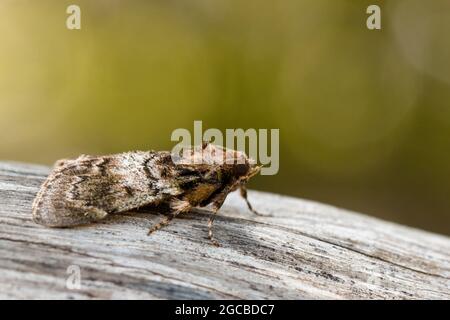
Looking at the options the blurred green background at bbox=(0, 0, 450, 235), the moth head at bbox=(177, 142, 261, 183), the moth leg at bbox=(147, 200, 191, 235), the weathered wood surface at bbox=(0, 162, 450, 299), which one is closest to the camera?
the weathered wood surface at bbox=(0, 162, 450, 299)

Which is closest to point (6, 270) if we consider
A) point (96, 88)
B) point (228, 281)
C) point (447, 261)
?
point (228, 281)

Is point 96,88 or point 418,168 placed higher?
point 96,88

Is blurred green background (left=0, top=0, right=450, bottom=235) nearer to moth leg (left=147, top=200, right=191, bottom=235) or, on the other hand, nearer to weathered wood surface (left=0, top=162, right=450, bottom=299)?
weathered wood surface (left=0, top=162, right=450, bottom=299)

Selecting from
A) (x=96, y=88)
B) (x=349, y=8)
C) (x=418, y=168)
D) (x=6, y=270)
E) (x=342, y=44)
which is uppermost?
(x=349, y=8)

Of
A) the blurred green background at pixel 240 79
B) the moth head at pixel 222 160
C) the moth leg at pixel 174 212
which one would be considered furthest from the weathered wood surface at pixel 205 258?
the blurred green background at pixel 240 79

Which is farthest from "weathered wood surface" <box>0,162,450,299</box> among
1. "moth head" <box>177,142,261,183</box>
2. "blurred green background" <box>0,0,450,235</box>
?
"blurred green background" <box>0,0,450,235</box>

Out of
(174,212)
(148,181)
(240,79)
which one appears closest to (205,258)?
(174,212)
